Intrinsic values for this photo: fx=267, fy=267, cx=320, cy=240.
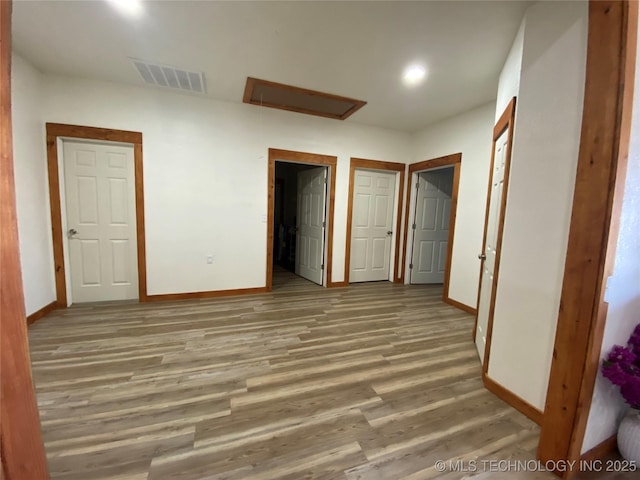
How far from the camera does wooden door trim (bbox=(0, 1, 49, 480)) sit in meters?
0.63

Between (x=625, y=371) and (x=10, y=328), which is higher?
(x=10, y=328)

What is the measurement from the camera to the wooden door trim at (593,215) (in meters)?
1.06

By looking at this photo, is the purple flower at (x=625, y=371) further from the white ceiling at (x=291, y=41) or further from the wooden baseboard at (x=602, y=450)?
the white ceiling at (x=291, y=41)

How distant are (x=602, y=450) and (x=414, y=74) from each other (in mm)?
2980

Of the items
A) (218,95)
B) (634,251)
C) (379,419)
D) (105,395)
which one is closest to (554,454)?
(379,419)

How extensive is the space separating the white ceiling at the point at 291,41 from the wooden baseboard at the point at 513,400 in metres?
2.49

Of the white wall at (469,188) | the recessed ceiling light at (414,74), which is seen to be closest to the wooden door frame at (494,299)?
the recessed ceiling light at (414,74)

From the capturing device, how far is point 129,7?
184cm

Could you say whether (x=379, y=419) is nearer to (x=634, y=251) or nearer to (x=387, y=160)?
(x=634, y=251)

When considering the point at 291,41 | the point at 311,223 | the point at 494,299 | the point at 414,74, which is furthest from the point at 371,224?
the point at 291,41

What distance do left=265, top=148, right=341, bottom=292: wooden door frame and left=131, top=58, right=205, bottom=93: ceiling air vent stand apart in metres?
→ 1.12

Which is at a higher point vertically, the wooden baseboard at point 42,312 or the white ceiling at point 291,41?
the white ceiling at point 291,41

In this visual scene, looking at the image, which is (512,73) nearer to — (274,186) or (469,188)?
(469,188)

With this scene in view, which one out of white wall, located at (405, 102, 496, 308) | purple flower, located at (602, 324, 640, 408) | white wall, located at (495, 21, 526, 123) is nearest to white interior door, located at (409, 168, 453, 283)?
white wall, located at (405, 102, 496, 308)
